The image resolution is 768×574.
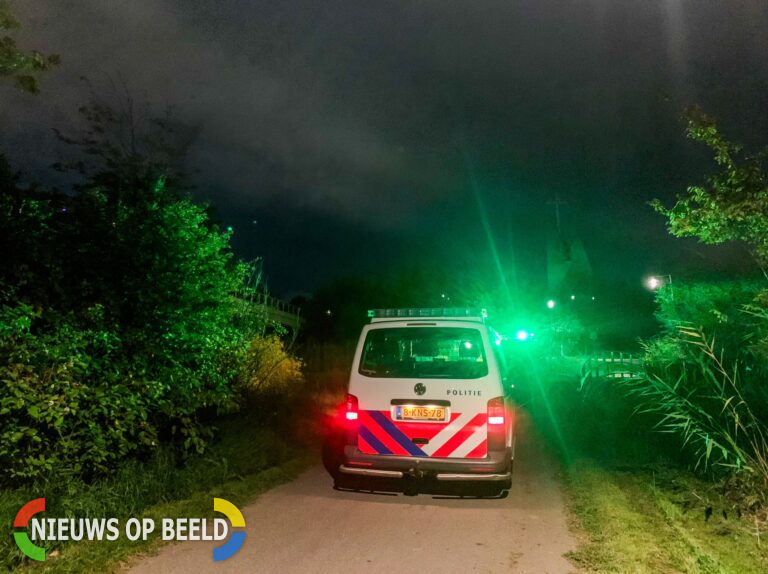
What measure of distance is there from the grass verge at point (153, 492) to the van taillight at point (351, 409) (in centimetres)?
150

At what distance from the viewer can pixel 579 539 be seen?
5.72m

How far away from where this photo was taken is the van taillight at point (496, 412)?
663cm

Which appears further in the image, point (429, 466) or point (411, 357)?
point (411, 357)

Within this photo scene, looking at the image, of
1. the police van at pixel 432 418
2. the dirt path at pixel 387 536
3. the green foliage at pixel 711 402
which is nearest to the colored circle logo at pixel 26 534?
the dirt path at pixel 387 536

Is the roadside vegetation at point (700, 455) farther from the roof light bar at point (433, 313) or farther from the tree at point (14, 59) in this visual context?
the tree at point (14, 59)

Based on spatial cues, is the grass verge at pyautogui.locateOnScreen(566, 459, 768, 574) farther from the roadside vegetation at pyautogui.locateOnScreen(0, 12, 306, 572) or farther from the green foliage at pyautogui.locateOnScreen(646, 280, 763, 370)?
the roadside vegetation at pyautogui.locateOnScreen(0, 12, 306, 572)

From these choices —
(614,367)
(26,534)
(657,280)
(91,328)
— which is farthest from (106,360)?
(657,280)

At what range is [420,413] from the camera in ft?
22.2

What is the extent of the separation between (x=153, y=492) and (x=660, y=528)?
17.0 ft

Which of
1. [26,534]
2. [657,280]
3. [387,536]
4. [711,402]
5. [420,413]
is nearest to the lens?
[26,534]

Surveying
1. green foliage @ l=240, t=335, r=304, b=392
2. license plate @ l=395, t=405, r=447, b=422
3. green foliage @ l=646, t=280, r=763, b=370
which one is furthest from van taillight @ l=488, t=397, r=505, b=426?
green foliage @ l=240, t=335, r=304, b=392

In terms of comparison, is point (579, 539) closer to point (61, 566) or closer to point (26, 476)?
point (61, 566)

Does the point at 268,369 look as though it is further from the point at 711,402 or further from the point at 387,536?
the point at 711,402

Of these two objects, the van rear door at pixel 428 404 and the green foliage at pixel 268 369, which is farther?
the green foliage at pixel 268 369
